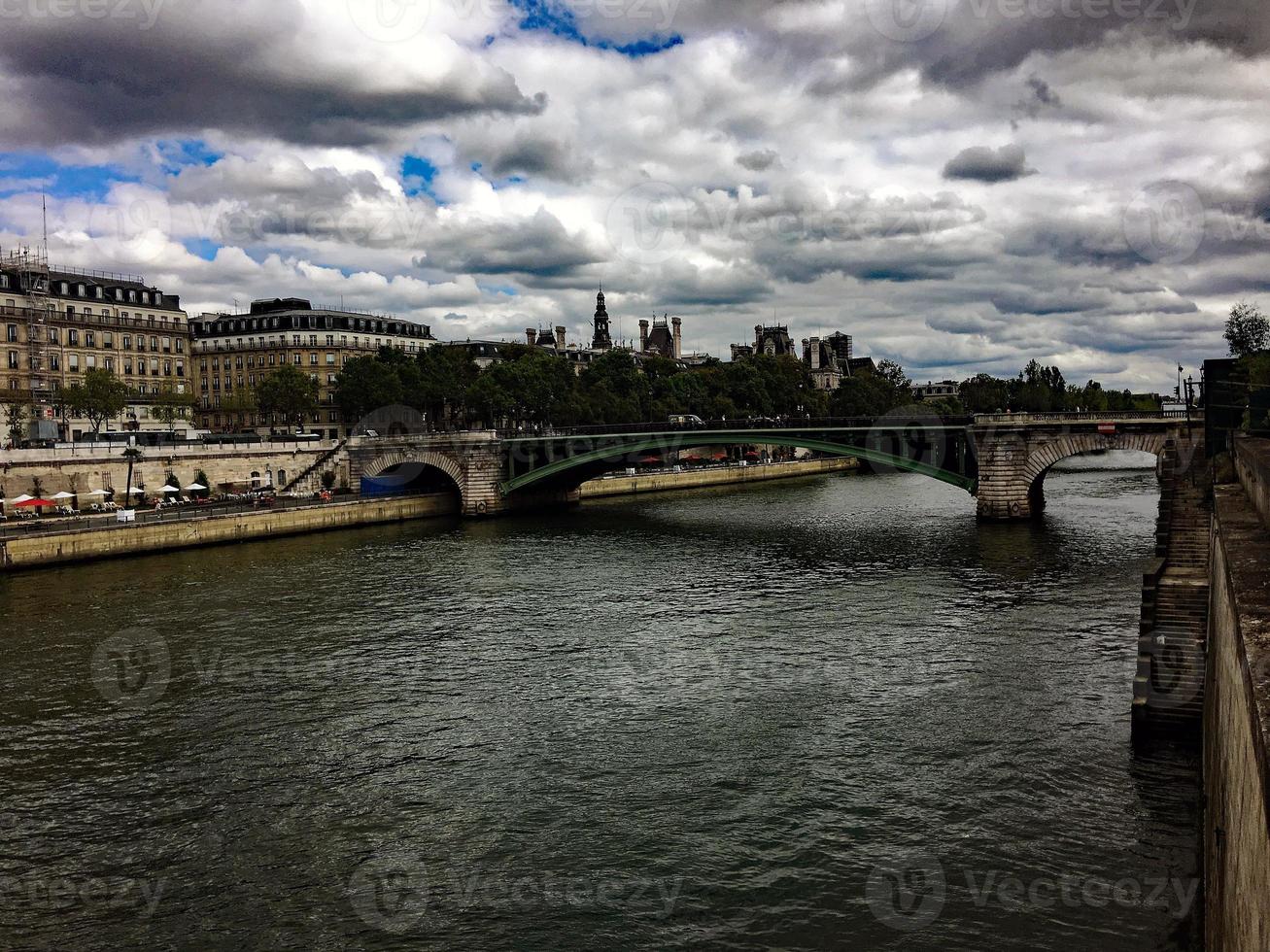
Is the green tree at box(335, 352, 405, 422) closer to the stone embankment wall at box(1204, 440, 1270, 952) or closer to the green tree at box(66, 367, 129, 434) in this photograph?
the green tree at box(66, 367, 129, 434)

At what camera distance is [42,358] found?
278ft

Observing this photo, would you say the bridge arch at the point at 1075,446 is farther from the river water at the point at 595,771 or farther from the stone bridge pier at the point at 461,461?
the stone bridge pier at the point at 461,461

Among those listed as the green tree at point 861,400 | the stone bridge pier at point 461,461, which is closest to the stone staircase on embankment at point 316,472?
the stone bridge pier at point 461,461

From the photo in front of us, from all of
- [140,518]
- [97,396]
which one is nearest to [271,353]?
[97,396]

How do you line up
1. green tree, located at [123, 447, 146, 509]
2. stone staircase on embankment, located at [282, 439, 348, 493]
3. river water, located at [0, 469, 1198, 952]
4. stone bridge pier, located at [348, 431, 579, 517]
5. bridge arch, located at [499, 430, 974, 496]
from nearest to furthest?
river water, located at [0, 469, 1198, 952] < bridge arch, located at [499, 430, 974, 496] < green tree, located at [123, 447, 146, 509] < stone bridge pier, located at [348, 431, 579, 517] < stone staircase on embankment, located at [282, 439, 348, 493]

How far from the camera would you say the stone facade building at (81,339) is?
83000mm

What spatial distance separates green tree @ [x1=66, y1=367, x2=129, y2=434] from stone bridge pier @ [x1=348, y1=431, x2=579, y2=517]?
63.0 feet

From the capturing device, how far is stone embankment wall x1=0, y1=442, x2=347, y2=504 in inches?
2227

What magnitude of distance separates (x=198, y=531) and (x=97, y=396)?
30.1 meters

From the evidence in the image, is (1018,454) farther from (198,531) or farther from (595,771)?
(198,531)

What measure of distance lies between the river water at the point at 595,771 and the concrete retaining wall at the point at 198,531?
9.39 meters

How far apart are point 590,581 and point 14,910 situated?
1086 inches

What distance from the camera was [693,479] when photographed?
94750mm

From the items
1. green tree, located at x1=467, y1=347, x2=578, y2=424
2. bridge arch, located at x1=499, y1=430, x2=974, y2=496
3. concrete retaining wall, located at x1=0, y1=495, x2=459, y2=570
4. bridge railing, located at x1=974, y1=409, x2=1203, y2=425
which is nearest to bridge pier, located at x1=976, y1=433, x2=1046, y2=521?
bridge railing, located at x1=974, y1=409, x2=1203, y2=425
